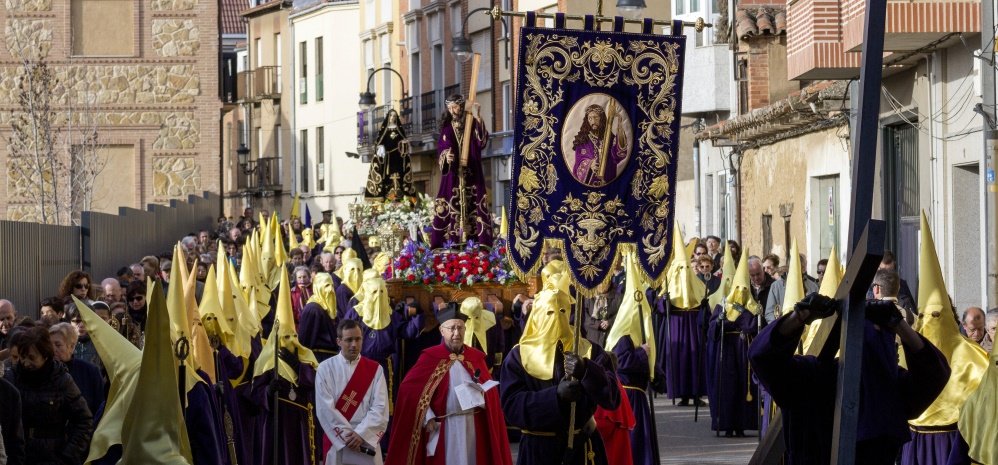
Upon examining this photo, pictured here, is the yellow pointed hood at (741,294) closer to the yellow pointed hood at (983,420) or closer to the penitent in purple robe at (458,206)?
the penitent in purple robe at (458,206)

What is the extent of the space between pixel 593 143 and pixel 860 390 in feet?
16.8

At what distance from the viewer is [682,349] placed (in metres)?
19.5

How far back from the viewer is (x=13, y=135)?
1569 inches

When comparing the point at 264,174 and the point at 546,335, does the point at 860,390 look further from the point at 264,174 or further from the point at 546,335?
the point at 264,174

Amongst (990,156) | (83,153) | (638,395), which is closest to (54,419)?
(638,395)

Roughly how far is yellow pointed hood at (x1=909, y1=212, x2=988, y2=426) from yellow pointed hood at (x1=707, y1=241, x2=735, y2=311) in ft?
25.9

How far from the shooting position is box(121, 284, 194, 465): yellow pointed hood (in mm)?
7470

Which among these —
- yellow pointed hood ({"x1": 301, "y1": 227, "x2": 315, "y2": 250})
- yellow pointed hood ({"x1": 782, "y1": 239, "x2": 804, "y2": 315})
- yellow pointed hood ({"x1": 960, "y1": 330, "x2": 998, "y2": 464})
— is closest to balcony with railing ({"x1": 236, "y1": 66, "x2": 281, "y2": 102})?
yellow pointed hood ({"x1": 301, "y1": 227, "x2": 315, "y2": 250})

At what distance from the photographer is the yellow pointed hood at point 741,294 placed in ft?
56.3

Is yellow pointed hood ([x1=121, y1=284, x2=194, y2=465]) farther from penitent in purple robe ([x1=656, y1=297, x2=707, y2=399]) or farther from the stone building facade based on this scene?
the stone building facade

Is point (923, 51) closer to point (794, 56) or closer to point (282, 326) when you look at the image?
point (794, 56)

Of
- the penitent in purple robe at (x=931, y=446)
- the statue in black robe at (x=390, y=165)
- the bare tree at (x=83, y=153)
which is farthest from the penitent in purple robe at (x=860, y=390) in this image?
the bare tree at (x=83, y=153)

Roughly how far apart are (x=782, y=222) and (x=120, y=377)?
19500 millimetres

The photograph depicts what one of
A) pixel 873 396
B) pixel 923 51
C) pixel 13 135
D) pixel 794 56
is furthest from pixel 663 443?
pixel 13 135
